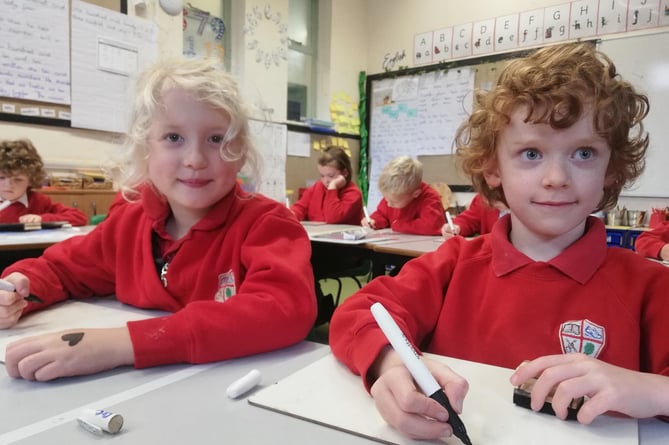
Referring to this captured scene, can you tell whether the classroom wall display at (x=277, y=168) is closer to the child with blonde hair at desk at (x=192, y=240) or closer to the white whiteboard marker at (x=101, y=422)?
the child with blonde hair at desk at (x=192, y=240)

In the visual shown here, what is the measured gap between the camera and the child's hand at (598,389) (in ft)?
1.56

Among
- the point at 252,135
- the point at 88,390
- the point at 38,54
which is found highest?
the point at 38,54

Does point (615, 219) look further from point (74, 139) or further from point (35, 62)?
point (35, 62)

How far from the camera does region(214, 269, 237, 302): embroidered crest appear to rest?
907 mm

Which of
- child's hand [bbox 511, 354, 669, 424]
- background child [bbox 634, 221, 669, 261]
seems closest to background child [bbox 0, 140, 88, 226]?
child's hand [bbox 511, 354, 669, 424]

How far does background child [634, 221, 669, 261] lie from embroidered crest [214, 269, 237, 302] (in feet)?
5.63

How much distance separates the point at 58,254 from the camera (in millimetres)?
1021

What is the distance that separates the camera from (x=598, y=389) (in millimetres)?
483

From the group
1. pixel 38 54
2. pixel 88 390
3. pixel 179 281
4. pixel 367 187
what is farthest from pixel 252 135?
pixel 367 187

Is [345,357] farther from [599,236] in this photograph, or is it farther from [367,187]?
[367,187]

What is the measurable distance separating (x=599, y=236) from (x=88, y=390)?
2.48ft

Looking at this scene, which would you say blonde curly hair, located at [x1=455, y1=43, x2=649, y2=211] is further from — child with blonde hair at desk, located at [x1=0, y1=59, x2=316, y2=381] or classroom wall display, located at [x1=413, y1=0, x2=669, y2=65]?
classroom wall display, located at [x1=413, y1=0, x2=669, y2=65]

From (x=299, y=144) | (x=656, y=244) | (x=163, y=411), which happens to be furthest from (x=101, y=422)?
(x=299, y=144)

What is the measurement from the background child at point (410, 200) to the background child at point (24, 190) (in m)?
1.78
